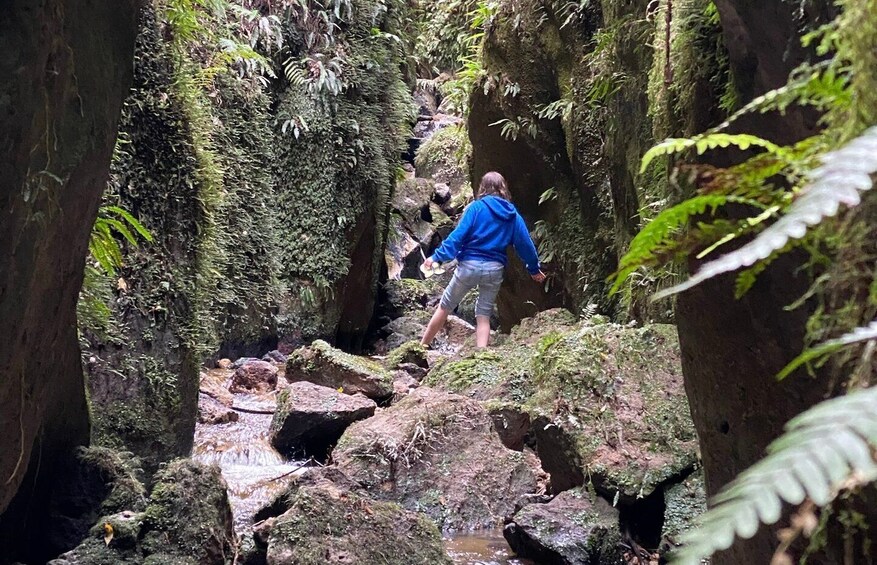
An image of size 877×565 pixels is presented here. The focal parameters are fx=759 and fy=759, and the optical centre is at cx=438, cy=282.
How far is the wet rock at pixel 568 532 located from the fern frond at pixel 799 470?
3.58m

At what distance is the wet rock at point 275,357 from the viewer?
34.5 feet

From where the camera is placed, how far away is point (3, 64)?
7.20 feet

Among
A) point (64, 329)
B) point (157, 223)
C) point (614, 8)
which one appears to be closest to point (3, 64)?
point (64, 329)

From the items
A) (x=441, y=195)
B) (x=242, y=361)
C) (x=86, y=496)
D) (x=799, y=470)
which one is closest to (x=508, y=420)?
(x=86, y=496)

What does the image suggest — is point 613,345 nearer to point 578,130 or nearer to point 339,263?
point 578,130

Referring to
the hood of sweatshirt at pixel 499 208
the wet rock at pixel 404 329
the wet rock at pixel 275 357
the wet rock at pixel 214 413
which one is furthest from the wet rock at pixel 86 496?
the wet rock at pixel 404 329

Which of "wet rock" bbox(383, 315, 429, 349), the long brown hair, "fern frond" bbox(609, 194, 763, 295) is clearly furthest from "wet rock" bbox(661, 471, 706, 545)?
"wet rock" bbox(383, 315, 429, 349)

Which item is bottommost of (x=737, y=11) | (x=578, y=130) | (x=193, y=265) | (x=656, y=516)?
(x=656, y=516)

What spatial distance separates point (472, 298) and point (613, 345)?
33.1 ft

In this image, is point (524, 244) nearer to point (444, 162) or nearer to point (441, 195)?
point (441, 195)

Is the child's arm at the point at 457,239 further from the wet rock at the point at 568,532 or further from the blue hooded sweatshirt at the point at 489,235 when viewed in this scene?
the wet rock at the point at 568,532

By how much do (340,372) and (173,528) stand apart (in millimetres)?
4323

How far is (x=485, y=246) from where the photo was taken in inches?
312

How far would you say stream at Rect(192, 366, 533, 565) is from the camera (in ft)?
14.8
